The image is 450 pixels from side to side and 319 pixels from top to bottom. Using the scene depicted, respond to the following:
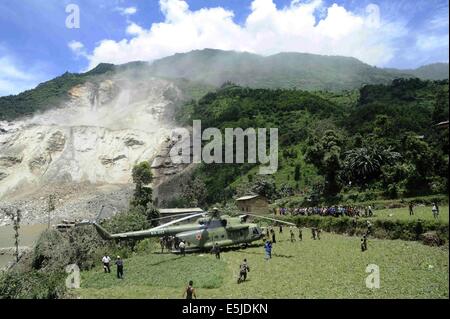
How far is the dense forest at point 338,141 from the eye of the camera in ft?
161

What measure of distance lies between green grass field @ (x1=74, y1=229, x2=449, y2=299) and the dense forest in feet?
17.2

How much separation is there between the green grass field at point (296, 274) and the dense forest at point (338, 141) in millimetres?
5255

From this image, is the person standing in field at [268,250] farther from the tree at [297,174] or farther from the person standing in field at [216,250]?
the tree at [297,174]

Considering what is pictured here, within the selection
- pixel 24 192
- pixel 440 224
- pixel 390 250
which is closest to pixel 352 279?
pixel 390 250

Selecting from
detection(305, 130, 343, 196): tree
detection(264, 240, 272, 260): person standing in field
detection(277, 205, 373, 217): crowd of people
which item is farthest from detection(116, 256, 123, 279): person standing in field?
detection(305, 130, 343, 196): tree

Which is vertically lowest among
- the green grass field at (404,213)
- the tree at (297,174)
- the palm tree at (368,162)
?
the green grass field at (404,213)

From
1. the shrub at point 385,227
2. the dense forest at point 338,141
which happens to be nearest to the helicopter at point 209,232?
the shrub at point 385,227

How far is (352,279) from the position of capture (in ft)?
76.7

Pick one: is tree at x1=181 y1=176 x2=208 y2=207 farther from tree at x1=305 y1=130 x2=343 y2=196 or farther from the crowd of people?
the crowd of people

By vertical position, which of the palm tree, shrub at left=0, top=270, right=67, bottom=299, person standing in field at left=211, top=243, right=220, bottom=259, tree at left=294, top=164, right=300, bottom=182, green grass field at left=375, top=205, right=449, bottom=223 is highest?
A: the palm tree

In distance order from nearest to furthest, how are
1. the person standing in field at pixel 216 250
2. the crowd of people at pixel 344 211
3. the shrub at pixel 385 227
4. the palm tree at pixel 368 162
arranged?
the shrub at pixel 385 227 → the person standing in field at pixel 216 250 → the crowd of people at pixel 344 211 → the palm tree at pixel 368 162

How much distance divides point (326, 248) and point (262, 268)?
8.22 metres

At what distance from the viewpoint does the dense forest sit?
161ft

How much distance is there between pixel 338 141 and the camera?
6462cm
